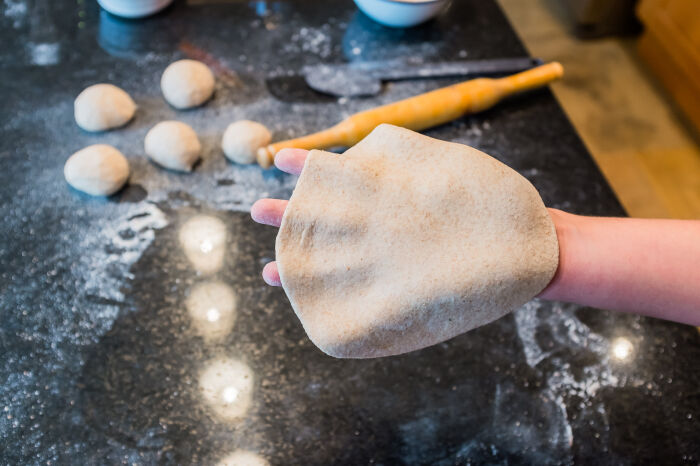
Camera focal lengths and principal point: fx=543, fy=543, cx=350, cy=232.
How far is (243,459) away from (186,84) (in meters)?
0.67

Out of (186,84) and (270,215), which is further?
(186,84)

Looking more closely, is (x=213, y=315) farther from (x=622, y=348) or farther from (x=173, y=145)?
(x=622, y=348)

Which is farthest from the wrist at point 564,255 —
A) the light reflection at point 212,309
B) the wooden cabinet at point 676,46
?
the wooden cabinet at point 676,46

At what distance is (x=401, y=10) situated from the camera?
114 cm

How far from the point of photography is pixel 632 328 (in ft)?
2.78

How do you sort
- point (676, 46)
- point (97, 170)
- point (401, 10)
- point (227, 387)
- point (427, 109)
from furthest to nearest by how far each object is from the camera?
point (676, 46) < point (401, 10) < point (427, 109) < point (97, 170) < point (227, 387)

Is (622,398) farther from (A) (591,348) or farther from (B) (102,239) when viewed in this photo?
(B) (102,239)

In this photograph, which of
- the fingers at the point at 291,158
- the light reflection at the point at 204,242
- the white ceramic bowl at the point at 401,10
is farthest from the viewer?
the white ceramic bowl at the point at 401,10

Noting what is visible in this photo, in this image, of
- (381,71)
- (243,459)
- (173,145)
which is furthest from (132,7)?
(243,459)

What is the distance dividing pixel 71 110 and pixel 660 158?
75.1 inches

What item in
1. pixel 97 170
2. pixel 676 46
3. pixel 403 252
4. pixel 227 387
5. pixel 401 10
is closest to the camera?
pixel 403 252

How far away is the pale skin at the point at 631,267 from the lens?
0.68 meters

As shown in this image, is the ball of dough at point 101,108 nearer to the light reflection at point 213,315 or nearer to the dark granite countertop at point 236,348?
the dark granite countertop at point 236,348

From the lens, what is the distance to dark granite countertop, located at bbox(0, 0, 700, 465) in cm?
74
